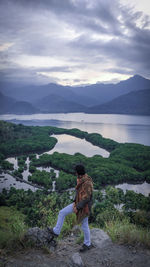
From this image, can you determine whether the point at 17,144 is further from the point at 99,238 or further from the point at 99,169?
the point at 99,238

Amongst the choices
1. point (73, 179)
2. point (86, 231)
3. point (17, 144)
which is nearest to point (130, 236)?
point (86, 231)

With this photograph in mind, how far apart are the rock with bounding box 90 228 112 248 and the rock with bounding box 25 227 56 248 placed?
3.76 ft

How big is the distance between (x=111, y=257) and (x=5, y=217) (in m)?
16.6

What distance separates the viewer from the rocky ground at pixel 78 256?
16.6ft

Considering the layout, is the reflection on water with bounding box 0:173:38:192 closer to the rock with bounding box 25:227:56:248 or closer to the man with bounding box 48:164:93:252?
the rock with bounding box 25:227:56:248

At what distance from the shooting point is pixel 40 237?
555 cm

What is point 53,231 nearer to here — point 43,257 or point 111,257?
point 43,257

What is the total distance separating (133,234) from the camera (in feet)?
19.5

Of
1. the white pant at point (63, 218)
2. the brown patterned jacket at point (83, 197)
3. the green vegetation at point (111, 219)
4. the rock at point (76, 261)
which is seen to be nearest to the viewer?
the rock at point (76, 261)

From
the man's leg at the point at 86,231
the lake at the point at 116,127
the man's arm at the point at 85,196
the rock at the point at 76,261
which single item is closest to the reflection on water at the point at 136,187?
the man's leg at the point at 86,231

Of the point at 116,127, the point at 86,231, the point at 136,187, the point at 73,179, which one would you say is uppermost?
the point at 116,127

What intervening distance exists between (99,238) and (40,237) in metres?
1.69

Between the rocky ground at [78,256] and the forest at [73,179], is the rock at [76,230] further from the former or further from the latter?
the rocky ground at [78,256]

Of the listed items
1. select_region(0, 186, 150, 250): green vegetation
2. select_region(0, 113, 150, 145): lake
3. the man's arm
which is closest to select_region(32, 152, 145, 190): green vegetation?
select_region(0, 186, 150, 250): green vegetation
